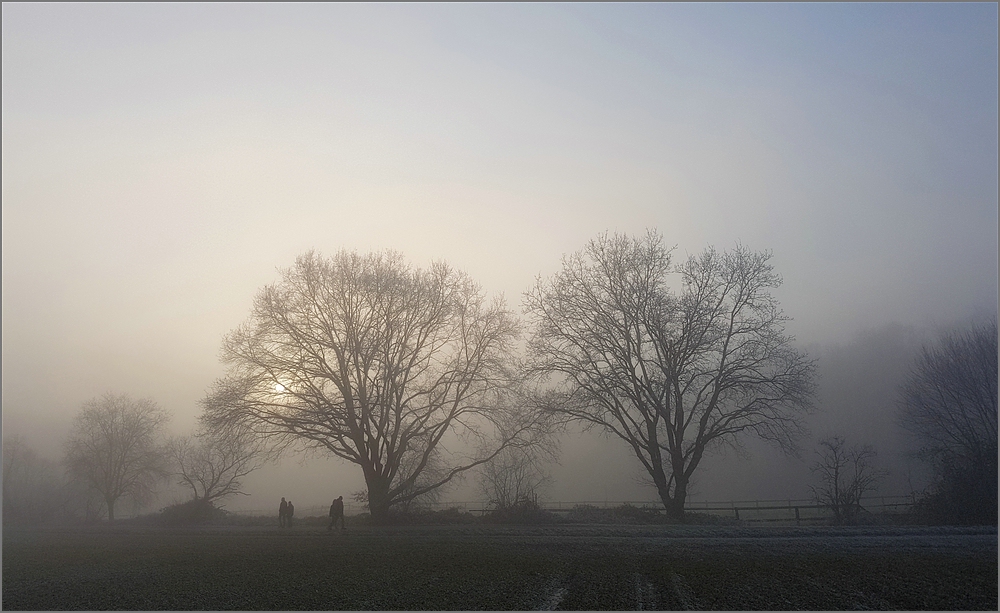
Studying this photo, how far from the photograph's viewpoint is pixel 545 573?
45.3 ft

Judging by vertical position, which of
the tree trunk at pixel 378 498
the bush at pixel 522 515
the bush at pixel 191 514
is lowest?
the bush at pixel 191 514

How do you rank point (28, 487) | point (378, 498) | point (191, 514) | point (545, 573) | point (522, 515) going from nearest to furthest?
point (545, 573) < point (522, 515) < point (378, 498) < point (191, 514) < point (28, 487)

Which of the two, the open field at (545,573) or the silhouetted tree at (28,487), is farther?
the silhouetted tree at (28,487)

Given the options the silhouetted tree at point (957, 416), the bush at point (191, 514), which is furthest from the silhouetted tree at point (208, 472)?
the silhouetted tree at point (957, 416)

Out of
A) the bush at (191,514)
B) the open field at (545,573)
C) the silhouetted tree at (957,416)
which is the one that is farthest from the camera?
the bush at (191,514)

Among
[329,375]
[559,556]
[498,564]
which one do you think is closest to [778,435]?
[559,556]

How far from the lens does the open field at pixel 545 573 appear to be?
11289 millimetres

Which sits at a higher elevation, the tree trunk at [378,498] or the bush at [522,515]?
the tree trunk at [378,498]

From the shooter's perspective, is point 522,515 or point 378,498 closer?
point 522,515

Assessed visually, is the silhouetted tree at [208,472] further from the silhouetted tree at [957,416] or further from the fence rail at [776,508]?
the silhouetted tree at [957,416]

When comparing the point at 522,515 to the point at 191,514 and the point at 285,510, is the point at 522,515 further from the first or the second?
the point at 191,514

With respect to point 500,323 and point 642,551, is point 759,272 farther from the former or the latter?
point 642,551

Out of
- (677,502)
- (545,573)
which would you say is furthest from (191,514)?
(545,573)

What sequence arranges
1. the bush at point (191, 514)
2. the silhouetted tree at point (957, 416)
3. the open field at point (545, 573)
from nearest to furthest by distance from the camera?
the open field at point (545, 573) → the silhouetted tree at point (957, 416) → the bush at point (191, 514)
